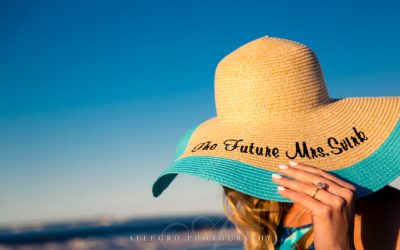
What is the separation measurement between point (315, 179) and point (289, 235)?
Result: 2.02 feet

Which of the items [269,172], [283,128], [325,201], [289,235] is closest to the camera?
[325,201]

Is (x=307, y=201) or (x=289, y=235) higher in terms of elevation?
(x=307, y=201)

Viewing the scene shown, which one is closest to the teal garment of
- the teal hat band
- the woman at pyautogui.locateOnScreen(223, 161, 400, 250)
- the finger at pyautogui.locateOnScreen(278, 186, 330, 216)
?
the woman at pyautogui.locateOnScreen(223, 161, 400, 250)

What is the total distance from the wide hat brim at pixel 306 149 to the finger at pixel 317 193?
0.29ft

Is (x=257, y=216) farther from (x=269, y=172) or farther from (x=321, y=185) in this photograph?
(x=321, y=185)

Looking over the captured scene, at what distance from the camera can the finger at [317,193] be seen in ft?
5.16

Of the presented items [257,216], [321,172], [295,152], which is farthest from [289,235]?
[321,172]

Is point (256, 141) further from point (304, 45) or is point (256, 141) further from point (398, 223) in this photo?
point (398, 223)

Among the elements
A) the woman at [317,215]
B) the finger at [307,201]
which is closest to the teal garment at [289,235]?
the woman at [317,215]

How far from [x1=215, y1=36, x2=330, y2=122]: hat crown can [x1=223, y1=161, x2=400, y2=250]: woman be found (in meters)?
0.32

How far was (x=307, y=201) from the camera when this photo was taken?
5.25 feet

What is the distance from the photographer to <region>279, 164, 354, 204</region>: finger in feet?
5.21

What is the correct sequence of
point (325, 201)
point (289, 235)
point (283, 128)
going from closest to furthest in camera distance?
point (325, 201) < point (283, 128) < point (289, 235)

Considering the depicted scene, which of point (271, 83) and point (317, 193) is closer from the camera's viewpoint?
point (317, 193)
